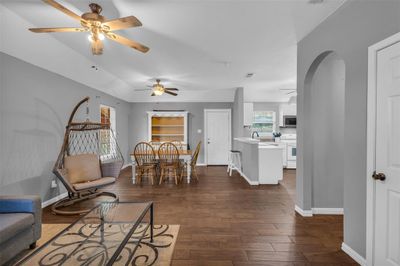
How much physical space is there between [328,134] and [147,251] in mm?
2929

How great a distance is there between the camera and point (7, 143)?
8.59 feet

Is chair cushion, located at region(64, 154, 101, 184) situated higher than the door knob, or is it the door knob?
the door knob

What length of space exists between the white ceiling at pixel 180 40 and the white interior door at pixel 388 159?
3.10 ft

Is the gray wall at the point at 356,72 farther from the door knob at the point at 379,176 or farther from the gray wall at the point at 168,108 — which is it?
the gray wall at the point at 168,108

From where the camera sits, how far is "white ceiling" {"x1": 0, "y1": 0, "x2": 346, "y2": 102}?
2.18 metres

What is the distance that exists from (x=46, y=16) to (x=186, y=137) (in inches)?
202

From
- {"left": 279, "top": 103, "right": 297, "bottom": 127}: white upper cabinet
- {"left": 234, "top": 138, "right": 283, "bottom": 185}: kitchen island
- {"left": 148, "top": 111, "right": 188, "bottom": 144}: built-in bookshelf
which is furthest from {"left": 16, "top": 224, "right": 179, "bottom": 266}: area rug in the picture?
{"left": 279, "top": 103, "right": 297, "bottom": 127}: white upper cabinet

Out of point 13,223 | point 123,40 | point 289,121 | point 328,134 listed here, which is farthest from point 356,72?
point 289,121

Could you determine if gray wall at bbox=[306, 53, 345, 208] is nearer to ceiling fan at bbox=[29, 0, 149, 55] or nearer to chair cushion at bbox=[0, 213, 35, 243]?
ceiling fan at bbox=[29, 0, 149, 55]

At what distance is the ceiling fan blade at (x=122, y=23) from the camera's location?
6.06 ft

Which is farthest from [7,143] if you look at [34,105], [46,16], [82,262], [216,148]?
[216,148]

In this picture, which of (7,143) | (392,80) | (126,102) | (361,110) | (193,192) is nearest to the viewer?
(392,80)

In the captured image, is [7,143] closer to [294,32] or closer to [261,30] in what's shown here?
[261,30]

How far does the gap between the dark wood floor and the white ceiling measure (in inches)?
99.4
